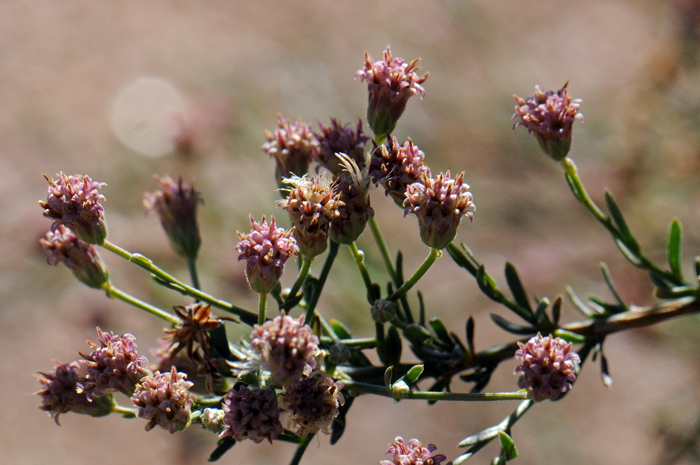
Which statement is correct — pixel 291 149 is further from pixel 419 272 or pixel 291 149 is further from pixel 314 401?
pixel 314 401

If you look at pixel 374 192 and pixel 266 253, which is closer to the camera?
pixel 266 253

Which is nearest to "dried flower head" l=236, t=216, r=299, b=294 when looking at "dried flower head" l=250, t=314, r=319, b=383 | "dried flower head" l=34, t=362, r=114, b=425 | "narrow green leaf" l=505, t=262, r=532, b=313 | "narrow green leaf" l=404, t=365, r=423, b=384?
"dried flower head" l=250, t=314, r=319, b=383

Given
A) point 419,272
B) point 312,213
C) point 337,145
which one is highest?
point 337,145

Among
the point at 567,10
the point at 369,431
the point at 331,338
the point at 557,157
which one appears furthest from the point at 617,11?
the point at 331,338

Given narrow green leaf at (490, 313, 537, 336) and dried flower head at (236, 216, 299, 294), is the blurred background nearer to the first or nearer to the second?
narrow green leaf at (490, 313, 537, 336)

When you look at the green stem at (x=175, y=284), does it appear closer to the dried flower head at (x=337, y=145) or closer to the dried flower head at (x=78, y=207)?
the dried flower head at (x=78, y=207)

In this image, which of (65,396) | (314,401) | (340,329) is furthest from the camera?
(340,329)

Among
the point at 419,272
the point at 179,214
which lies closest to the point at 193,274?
the point at 179,214
